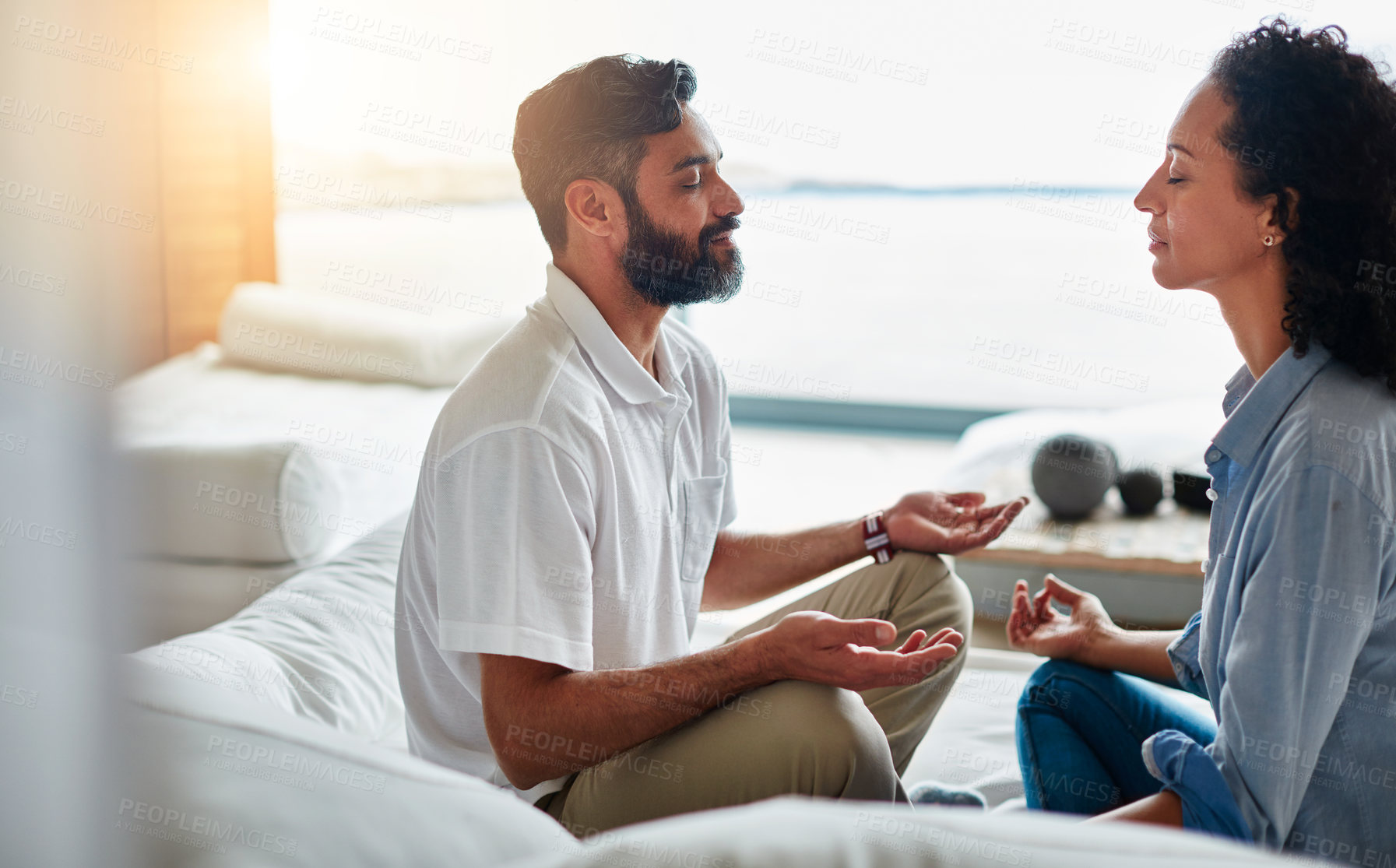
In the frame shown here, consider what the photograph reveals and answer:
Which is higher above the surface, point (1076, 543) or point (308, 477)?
point (308, 477)

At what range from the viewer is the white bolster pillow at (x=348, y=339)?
10.1 ft

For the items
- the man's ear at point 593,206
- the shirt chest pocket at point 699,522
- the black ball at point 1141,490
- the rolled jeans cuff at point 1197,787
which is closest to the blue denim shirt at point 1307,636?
the rolled jeans cuff at point 1197,787

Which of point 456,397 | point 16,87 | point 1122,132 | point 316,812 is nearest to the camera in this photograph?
point 16,87

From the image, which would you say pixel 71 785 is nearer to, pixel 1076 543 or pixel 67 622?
pixel 67 622

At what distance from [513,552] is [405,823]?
0.68 metres

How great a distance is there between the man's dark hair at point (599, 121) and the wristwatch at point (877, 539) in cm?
57

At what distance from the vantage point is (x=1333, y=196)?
1.05m

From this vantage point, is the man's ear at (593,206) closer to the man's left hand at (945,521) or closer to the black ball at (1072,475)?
the man's left hand at (945,521)

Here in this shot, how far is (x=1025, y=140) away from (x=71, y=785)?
405cm

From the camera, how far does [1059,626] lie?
1.37 metres

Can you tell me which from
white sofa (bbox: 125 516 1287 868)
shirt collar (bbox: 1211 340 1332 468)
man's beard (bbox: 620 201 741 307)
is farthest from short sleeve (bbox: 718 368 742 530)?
white sofa (bbox: 125 516 1287 868)

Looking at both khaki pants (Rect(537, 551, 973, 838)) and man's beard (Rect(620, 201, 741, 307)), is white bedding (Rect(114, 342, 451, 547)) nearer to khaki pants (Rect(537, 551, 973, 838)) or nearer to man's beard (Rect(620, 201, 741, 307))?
man's beard (Rect(620, 201, 741, 307))

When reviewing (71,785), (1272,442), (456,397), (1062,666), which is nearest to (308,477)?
(456,397)

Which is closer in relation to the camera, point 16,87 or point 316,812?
point 16,87
